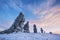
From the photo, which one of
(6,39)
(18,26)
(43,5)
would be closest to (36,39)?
(6,39)

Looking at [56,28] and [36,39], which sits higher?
[56,28]

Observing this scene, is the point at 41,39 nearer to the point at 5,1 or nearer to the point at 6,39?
the point at 6,39

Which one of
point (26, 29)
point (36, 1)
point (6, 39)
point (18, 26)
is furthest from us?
point (36, 1)

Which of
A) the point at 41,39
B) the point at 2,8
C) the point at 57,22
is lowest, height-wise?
the point at 41,39

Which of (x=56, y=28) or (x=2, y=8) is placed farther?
(x=56, y=28)

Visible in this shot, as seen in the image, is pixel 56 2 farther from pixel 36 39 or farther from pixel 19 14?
pixel 36 39

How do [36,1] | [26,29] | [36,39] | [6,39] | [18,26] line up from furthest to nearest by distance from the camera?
[36,1]
[26,29]
[18,26]
[36,39]
[6,39]

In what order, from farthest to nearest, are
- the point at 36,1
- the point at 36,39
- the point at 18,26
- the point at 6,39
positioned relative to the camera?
the point at 36,1, the point at 18,26, the point at 36,39, the point at 6,39

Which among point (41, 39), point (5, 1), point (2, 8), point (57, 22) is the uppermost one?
point (5, 1)

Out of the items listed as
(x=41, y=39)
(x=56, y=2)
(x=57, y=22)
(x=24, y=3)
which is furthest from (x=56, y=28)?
(x=41, y=39)

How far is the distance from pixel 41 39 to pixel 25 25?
10.8 ft

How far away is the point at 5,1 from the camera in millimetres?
8586

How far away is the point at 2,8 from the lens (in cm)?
849

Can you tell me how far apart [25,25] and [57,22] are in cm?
287
